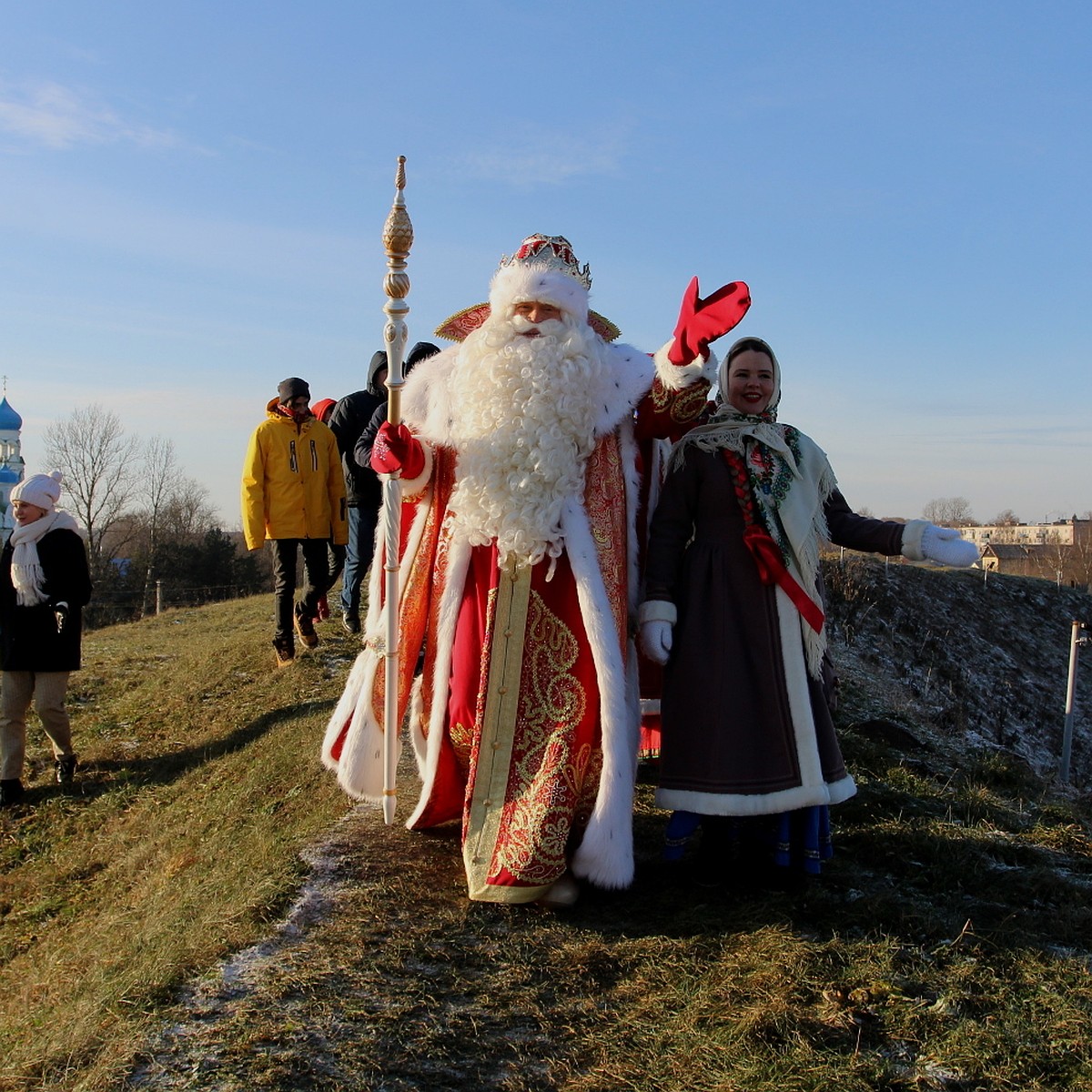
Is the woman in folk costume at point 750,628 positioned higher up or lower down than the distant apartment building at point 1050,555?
lower down

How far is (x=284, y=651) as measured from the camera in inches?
324

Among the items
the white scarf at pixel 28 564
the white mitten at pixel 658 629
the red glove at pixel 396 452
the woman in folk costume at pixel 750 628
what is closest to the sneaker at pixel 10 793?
the white scarf at pixel 28 564

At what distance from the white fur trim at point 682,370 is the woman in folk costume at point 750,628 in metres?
0.23

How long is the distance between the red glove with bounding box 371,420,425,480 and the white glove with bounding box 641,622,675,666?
3.62 ft

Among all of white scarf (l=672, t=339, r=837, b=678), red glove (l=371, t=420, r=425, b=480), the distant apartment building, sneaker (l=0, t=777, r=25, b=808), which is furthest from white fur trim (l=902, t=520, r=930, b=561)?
the distant apartment building

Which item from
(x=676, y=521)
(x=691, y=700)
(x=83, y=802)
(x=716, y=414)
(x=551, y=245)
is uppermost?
(x=551, y=245)

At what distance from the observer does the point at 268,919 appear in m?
3.40

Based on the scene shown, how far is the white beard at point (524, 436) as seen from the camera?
11.9ft

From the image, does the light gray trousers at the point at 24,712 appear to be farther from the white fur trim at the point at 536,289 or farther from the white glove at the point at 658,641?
the white glove at the point at 658,641

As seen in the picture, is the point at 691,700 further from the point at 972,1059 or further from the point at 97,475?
the point at 97,475

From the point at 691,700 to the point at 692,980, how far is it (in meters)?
0.98

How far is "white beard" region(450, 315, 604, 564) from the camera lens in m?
3.63

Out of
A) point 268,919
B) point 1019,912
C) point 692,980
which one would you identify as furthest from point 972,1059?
point 268,919

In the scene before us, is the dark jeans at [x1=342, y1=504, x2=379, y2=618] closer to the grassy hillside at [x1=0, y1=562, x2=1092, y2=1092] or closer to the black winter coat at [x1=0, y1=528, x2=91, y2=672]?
the black winter coat at [x1=0, y1=528, x2=91, y2=672]
